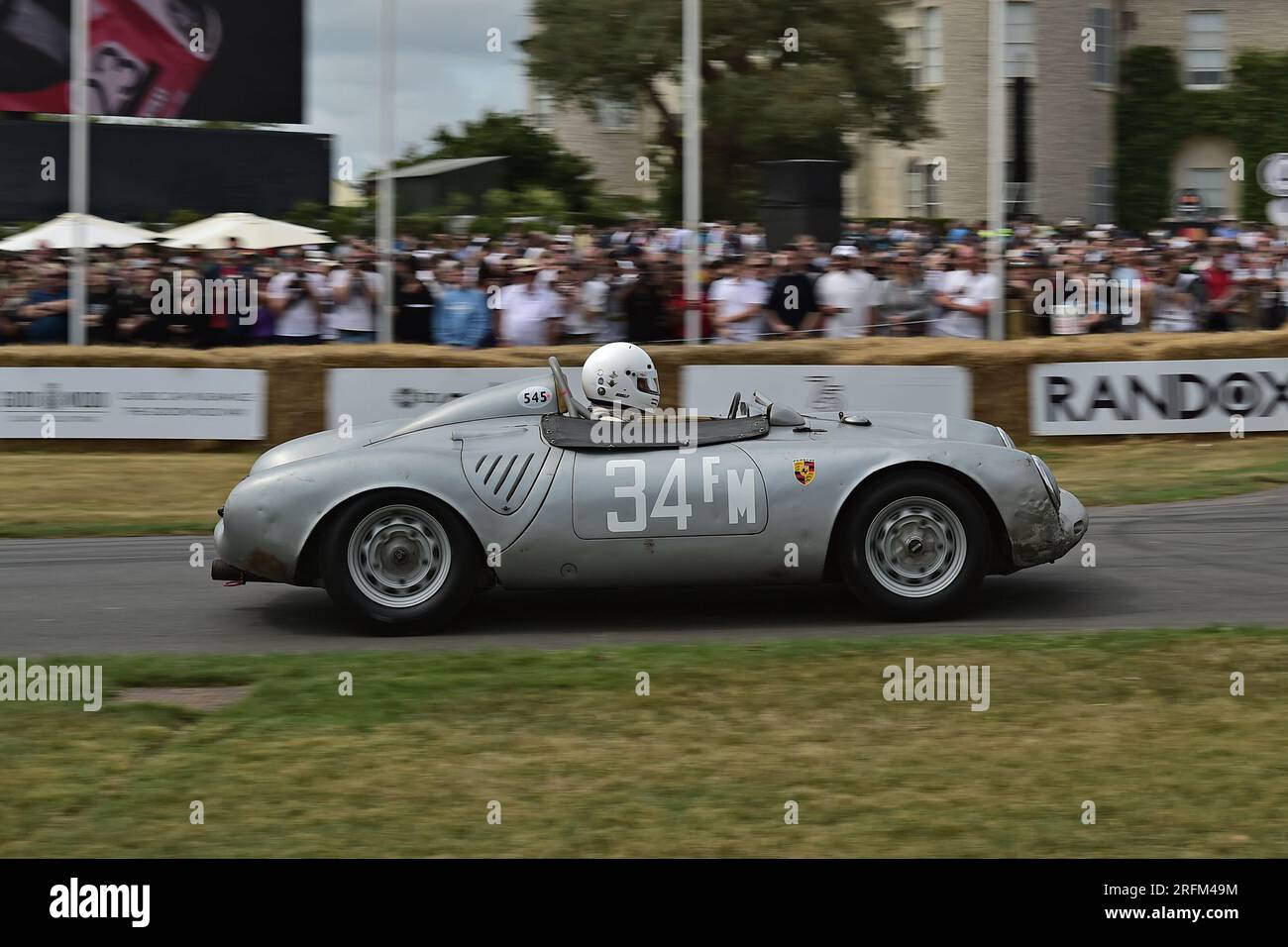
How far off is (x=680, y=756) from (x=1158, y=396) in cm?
1039

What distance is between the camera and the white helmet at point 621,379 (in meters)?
8.50

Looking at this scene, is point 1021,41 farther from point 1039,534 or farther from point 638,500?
point 638,500

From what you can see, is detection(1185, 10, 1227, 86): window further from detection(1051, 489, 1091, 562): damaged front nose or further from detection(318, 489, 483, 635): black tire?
detection(318, 489, 483, 635): black tire

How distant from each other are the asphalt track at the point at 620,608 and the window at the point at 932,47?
1332 inches

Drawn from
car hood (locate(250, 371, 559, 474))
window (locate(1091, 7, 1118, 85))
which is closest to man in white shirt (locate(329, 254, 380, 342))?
car hood (locate(250, 371, 559, 474))

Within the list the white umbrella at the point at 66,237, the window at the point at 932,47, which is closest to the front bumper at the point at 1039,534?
the white umbrella at the point at 66,237

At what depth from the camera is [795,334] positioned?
15.8 meters

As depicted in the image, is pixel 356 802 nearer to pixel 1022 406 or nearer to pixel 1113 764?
pixel 1113 764

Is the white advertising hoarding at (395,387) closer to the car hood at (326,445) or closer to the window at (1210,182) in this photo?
the car hood at (326,445)

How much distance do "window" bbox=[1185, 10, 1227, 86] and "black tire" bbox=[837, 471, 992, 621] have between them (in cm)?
4234

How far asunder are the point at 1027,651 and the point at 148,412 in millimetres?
10340

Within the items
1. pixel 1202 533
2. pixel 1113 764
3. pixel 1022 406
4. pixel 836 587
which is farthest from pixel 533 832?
pixel 1022 406

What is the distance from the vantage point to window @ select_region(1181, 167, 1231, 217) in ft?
152

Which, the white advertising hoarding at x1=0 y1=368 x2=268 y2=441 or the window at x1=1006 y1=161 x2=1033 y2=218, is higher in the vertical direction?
the window at x1=1006 y1=161 x2=1033 y2=218
